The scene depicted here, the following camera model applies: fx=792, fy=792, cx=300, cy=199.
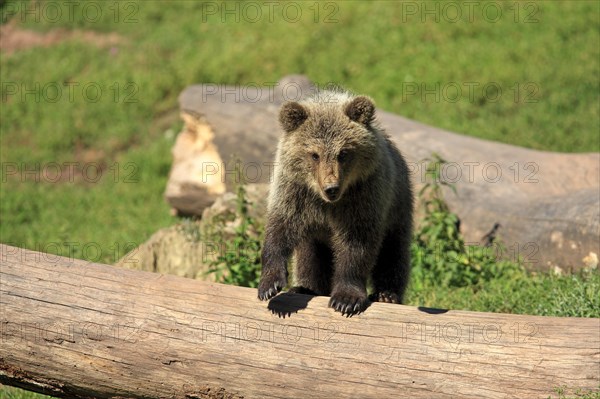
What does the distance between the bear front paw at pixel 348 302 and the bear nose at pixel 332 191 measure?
2.15ft

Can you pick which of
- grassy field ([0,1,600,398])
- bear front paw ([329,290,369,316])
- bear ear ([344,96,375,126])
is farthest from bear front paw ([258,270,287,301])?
grassy field ([0,1,600,398])

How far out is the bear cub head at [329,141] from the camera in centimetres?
565

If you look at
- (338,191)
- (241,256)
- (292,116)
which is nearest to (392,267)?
(338,191)

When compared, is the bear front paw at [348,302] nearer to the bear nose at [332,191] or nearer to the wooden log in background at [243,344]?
the wooden log in background at [243,344]

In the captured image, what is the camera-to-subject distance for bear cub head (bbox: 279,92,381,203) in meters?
5.65

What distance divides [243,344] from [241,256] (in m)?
2.62

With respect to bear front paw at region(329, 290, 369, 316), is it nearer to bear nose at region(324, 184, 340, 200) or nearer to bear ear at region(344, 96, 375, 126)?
bear nose at region(324, 184, 340, 200)

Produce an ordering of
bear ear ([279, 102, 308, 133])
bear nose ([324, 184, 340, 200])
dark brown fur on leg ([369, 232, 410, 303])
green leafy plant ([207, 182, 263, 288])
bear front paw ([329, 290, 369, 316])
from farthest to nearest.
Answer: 1. green leafy plant ([207, 182, 263, 288])
2. dark brown fur on leg ([369, 232, 410, 303])
3. bear ear ([279, 102, 308, 133])
4. bear nose ([324, 184, 340, 200])
5. bear front paw ([329, 290, 369, 316])

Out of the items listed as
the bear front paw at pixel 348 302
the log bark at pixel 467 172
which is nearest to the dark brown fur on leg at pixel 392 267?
the bear front paw at pixel 348 302

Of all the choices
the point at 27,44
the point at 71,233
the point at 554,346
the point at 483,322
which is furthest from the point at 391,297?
the point at 27,44

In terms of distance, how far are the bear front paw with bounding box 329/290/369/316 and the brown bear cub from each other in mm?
136

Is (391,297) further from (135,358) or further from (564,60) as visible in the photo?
(564,60)

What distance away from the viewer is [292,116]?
19.1 feet

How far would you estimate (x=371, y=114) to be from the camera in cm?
586
